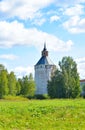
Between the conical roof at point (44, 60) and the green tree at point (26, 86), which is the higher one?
the conical roof at point (44, 60)

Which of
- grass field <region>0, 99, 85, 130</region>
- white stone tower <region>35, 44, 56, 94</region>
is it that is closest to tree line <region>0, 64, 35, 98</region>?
white stone tower <region>35, 44, 56, 94</region>

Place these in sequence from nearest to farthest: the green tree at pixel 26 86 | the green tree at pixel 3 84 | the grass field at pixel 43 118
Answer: the grass field at pixel 43 118 → the green tree at pixel 3 84 → the green tree at pixel 26 86

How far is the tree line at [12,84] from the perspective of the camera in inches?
3719

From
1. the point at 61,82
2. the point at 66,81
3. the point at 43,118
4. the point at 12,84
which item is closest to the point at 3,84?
the point at 12,84

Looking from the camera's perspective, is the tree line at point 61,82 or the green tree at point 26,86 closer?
the tree line at point 61,82

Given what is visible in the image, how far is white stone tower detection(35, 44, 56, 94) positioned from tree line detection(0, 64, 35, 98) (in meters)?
31.7

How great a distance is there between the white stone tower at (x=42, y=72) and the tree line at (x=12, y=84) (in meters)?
31.7

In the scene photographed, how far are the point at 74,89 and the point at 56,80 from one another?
14.8 feet

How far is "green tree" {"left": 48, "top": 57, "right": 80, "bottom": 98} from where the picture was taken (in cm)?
9231

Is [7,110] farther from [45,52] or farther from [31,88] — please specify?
[45,52]

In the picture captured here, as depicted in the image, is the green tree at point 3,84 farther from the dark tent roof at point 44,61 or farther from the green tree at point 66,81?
the dark tent roof at point 44,61

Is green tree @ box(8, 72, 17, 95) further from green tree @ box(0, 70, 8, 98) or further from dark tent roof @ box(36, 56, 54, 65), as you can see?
dark tent roof @ box(36, 56, 54, 65)

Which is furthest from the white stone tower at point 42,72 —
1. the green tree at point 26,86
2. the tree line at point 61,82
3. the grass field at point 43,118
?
the grass field at point 43,118

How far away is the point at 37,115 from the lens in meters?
27.3
